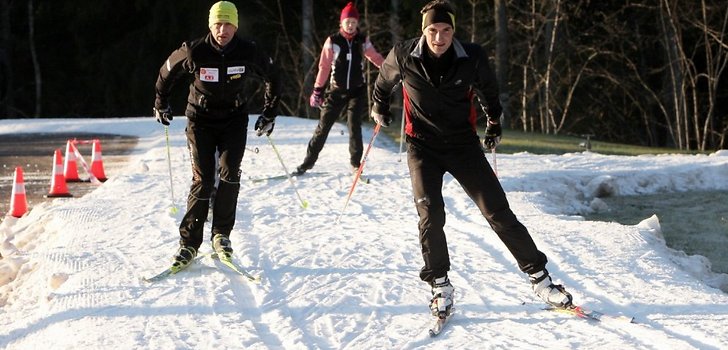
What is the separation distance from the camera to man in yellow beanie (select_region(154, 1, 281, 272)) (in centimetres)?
711

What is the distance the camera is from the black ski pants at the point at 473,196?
5.92 metres

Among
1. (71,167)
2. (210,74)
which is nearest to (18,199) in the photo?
(71,167)

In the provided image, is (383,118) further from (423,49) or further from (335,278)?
(335,278)

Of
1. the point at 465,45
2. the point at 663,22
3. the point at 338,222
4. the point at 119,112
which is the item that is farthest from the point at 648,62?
the point at 465,45

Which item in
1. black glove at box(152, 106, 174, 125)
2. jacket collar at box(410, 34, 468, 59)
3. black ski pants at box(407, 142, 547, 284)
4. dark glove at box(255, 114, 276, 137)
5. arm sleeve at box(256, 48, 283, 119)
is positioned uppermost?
jacket collar at box(410, 34, 468, 59)

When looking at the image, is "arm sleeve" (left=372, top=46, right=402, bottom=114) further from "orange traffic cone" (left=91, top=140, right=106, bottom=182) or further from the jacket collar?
"orange traffic cone" (left=91, top=140, right=106, bottom=182)

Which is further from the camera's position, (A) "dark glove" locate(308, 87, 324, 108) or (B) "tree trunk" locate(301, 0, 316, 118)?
(B) "tree trunk" locate(301, 0, 316, 118)

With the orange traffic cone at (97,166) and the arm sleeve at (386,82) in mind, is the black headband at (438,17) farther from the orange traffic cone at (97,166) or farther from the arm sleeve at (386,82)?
the orange traffic cone at (97,166)

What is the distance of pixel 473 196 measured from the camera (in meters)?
6.01

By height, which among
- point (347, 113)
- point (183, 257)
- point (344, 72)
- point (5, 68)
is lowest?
point (183, 257)

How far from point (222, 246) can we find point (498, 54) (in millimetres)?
19818

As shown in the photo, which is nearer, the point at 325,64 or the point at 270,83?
the point at 270,83

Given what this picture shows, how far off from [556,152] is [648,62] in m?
17.9

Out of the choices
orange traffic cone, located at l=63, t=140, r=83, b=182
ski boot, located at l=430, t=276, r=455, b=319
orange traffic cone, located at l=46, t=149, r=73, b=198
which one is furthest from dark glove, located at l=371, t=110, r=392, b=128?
orange traffic cone, located at l=63, t=140, r=83, b=182
